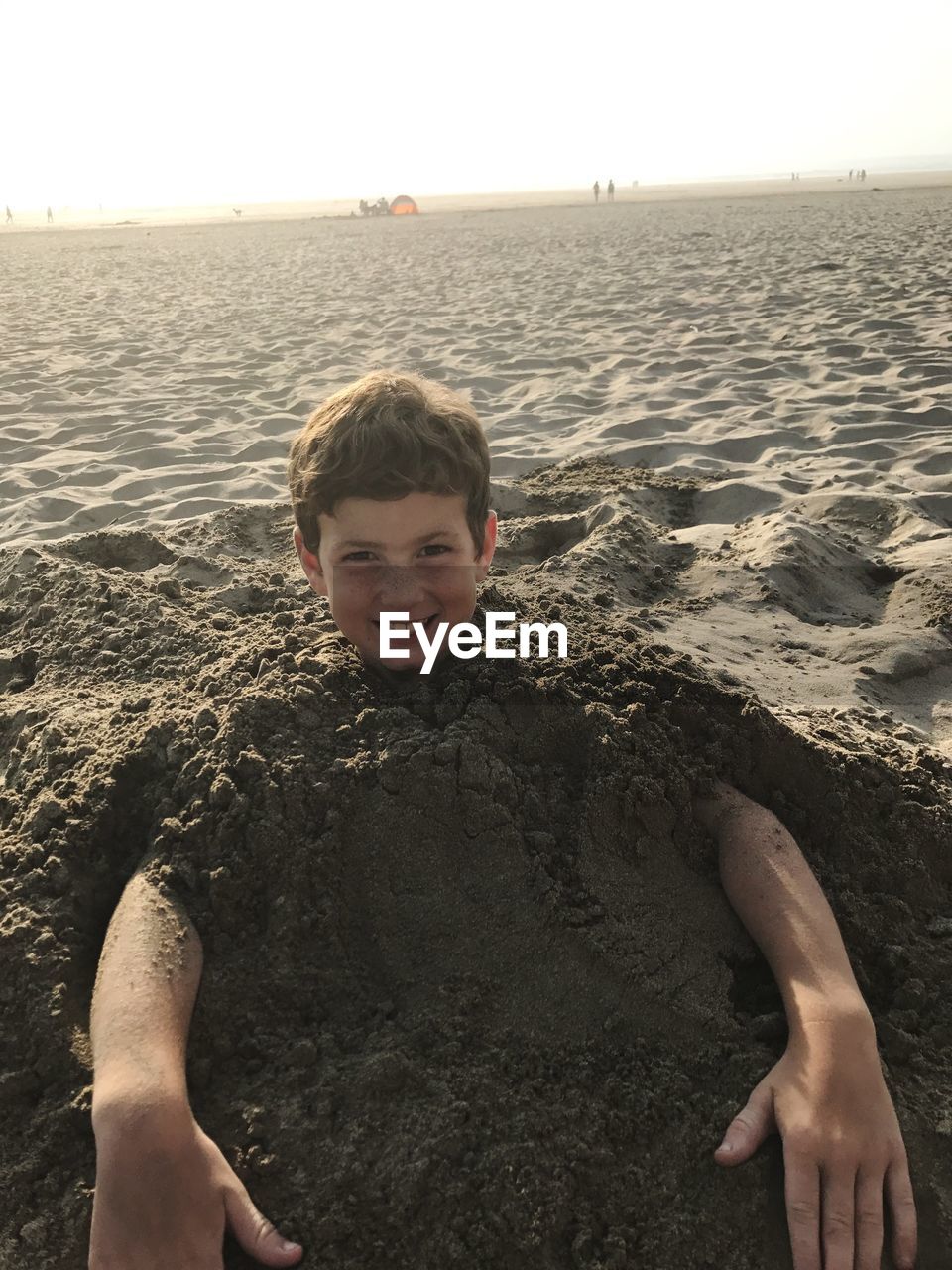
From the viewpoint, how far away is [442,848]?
1.77 metres

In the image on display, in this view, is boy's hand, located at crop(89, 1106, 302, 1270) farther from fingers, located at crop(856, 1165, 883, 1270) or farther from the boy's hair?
the boy's hair

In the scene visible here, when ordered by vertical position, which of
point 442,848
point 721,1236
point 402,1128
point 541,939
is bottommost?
point 721,1236

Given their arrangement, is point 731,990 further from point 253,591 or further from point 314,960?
point 253,591

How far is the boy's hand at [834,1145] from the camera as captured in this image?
4.65 feet

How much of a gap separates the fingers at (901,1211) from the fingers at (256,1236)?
34.4 inches

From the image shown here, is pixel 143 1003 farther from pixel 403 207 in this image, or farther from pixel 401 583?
pixel 403 207

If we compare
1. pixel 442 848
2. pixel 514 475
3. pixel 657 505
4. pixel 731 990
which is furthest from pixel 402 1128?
pixel 514 475

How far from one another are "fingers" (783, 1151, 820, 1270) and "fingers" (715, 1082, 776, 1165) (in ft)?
0.18

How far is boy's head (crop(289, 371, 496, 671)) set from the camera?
75.0 inches

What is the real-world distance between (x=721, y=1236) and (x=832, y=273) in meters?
11.0

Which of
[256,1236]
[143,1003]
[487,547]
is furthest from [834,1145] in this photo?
[487,547]

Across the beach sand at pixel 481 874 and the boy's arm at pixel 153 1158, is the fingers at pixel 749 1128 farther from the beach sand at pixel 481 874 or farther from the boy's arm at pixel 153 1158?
the boy's arm at pixel 153 1158

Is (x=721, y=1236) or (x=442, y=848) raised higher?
(x=442, y=848)

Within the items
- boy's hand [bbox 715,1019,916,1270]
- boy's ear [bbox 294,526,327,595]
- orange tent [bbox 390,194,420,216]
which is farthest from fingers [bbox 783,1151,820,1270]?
orange tent [bbox 390,194,420,216]
